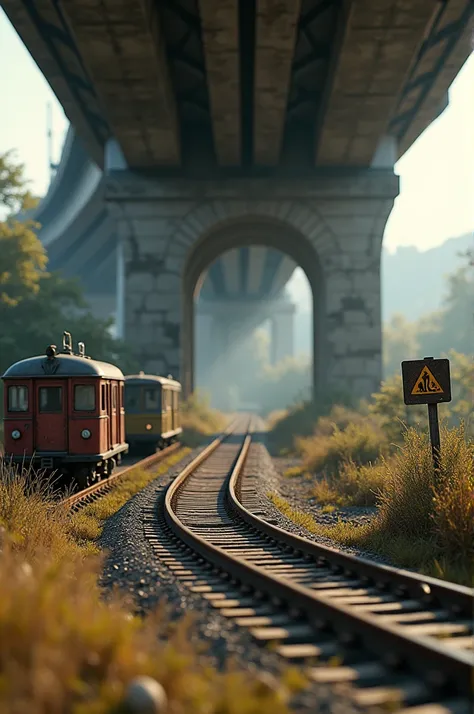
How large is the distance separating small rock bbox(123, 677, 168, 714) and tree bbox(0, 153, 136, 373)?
88.1 feet

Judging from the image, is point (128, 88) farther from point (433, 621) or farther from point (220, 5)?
point (433, 621)

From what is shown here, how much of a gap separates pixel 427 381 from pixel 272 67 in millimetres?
15748

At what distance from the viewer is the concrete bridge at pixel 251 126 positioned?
21391mm

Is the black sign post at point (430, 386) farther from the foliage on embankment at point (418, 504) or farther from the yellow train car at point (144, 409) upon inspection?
the yellow train car at point (144, 409)

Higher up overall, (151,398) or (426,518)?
(151,398)

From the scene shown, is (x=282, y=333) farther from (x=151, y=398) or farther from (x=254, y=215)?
(x=151, y=398)

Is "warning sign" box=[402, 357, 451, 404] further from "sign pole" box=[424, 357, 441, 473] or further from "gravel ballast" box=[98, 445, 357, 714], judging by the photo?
"gravel ballast" box=[98, 445, 357, 714]

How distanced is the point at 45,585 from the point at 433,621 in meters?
3.31

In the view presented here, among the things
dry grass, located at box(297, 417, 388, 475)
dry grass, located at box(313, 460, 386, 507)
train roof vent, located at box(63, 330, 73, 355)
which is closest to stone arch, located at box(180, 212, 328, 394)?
dry grass, located at box(297, 417, 388, 475)

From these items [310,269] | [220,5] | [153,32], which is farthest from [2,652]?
[310,269]

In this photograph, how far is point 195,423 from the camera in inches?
1451

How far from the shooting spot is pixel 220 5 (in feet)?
63.8

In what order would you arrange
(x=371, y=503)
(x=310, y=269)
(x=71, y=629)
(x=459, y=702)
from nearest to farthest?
(x=71, y=629), (x=459, y=702), (x=371, y=503), (x=310, y=269)

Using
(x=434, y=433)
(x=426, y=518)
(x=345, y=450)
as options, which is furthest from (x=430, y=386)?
(x=345, y=450)
